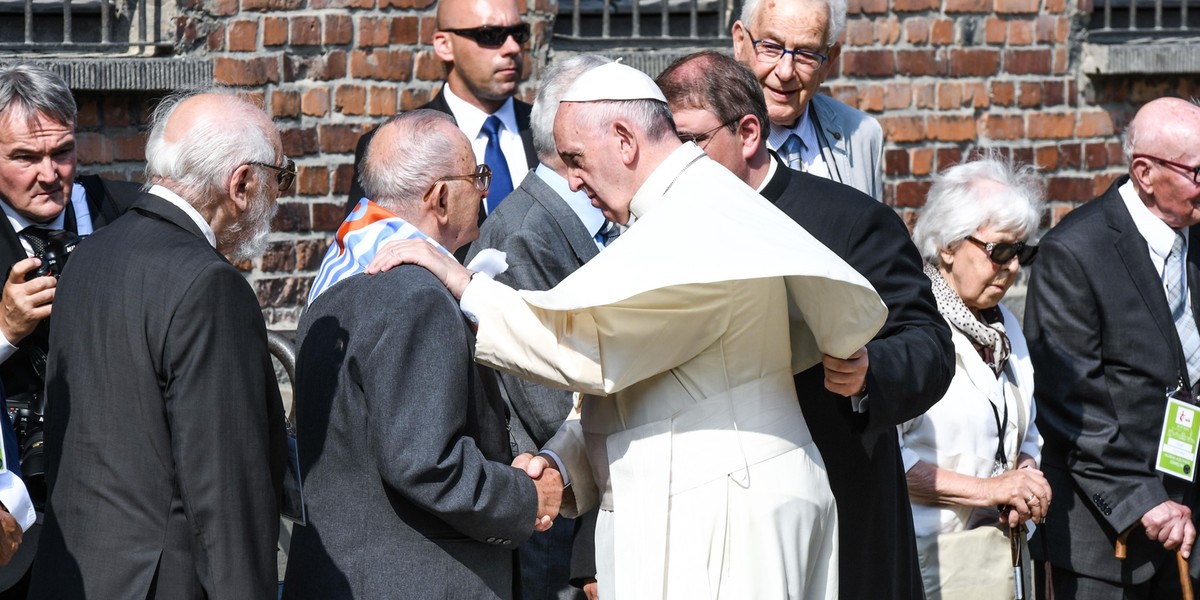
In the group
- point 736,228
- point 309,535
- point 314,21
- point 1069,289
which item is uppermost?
point 314,21

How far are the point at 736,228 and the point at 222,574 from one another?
1.15 m

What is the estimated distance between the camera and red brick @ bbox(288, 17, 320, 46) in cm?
565

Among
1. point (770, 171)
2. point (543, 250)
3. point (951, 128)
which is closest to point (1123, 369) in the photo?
point (770, 171)

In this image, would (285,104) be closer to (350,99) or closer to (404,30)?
(350,99)

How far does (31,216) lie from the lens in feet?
12.9

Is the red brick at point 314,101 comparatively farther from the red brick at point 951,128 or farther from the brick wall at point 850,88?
the red brick at point 951,128

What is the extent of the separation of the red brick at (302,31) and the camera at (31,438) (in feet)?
7.49

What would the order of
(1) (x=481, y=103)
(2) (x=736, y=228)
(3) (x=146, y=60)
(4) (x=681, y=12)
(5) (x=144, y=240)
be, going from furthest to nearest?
(4) (x=681, y=12) < (3) (x=146, y=60) < (1) (x=481, y=103) < (5) (x=144, y=240) < (2) (x=736, y=228)

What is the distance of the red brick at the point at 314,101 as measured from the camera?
224 inches

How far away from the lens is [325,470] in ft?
9.87

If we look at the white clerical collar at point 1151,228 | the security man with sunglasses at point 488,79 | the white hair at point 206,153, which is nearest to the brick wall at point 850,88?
the security man with sunglasses at point 488,79

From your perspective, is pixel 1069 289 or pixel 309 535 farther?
pixel 1069 289

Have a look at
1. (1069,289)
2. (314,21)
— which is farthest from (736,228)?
(314,21)

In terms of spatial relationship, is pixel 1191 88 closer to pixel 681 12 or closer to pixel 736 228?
pixel 681 12
